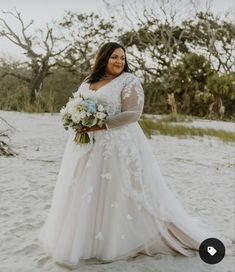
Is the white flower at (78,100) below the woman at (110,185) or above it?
above

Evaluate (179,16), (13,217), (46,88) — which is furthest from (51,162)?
(179,16)

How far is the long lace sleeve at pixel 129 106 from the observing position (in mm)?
2992

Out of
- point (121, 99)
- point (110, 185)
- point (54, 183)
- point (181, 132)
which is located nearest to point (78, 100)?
point (121, 99)

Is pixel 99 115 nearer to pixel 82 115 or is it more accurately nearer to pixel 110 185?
pixel 82 115

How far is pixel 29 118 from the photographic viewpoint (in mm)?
12523

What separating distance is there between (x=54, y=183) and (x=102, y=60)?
2919 millimetres

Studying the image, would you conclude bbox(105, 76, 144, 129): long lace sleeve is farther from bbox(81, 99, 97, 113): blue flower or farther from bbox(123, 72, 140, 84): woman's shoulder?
bbox(81, 99, 97, 113): blue flower

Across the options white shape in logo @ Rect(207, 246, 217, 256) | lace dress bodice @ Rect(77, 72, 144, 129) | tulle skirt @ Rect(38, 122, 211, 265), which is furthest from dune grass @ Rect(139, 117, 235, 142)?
lace dress bodice @ Rect(77, 72, 144, 129)

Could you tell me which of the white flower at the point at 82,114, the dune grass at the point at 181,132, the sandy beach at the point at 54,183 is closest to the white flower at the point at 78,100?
the white flower at the point at 82,114

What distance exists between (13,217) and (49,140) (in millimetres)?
→ 5186

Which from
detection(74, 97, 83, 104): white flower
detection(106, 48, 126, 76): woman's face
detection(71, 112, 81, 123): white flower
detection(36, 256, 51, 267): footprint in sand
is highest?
detection(106, 48, 126, 76): woman's face

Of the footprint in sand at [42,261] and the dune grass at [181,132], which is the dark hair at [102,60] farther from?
the dune grass at [181,132]

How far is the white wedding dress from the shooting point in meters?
3.02

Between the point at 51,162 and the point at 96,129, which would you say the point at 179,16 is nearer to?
the point at 51,162
